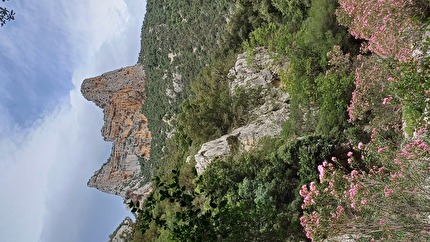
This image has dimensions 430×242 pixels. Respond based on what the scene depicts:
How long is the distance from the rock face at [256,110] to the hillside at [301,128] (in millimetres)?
79

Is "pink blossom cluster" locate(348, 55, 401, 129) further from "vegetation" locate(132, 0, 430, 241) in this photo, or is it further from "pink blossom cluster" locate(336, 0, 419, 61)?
"pink blossom cluster" locate(336, 0, 419, 61)

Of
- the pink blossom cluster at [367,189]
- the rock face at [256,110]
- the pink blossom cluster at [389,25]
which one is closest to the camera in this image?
the pink blossom cluster at [367,189]

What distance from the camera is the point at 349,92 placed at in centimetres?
1744

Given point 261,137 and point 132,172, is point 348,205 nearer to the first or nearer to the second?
point 261,137

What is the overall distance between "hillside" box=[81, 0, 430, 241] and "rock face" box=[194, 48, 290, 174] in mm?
79

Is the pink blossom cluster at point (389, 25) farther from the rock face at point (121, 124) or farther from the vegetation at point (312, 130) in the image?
the rock face at point (121, 124)

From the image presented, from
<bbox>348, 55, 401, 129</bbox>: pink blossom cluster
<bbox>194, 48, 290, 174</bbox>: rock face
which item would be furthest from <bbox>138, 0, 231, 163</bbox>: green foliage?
<bbox>348, 55, 401, 129</bbox>: pink blossom cluster

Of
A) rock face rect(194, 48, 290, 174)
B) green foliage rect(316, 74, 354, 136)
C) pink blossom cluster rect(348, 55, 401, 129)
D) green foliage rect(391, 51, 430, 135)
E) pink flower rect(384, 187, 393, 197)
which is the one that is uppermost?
rock face rect(194, 48, 290, 174)

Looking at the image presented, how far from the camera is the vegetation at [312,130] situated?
7.49 meters

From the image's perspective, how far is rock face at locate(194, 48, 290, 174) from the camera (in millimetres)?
21422

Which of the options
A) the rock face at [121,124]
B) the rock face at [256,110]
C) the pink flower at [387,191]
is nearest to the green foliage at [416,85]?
the pink flower at [387,191]

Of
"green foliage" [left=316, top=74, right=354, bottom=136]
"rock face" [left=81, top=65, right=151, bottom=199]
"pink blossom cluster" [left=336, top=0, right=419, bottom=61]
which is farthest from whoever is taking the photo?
"rock face" [left=81, top=65, right=151, bottom=199]

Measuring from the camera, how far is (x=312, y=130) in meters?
19.5

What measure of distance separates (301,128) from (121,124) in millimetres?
45219
